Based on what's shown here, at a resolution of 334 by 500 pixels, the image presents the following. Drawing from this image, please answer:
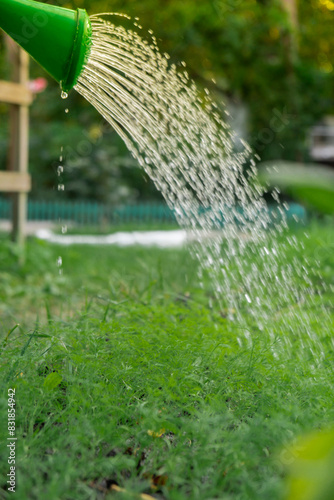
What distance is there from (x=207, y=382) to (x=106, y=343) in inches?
17.6

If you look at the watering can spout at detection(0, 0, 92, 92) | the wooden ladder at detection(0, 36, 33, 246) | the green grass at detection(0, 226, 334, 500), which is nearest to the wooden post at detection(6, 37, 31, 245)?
the wooden ladder at detection(0, 36, 33, 246)

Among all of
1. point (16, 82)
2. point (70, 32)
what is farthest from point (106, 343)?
point (16, 82)

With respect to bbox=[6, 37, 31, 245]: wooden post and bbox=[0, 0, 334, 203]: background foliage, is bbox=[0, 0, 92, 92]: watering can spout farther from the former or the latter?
bbox=[0, 0, 334, 203]: background foliage

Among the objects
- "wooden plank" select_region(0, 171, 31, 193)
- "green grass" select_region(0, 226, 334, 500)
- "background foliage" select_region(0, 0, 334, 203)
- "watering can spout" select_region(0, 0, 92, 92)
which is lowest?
"green grass" select_region(0, 226, 334, 500)

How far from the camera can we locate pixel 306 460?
798mm

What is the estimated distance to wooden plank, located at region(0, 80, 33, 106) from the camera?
526 centimetres

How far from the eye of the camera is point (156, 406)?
167 centimetres

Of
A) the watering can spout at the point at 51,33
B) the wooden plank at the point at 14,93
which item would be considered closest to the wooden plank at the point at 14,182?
the wooden plank at the point at 14,93

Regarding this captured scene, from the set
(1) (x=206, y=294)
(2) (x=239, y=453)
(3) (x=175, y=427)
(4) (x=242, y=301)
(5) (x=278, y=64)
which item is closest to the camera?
(2) (x=239, y=453)

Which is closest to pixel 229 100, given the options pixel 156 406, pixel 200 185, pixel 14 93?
pixel 14 93

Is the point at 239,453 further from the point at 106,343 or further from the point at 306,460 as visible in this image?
the point at 106,343

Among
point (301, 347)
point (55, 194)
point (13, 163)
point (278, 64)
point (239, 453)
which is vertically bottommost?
point (239, 453)

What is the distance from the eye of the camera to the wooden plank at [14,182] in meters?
5.13

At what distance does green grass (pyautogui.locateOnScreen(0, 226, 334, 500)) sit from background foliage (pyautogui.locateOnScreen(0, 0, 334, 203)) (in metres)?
9.68
